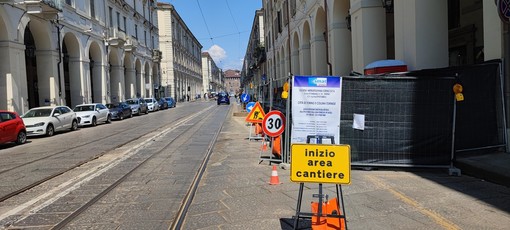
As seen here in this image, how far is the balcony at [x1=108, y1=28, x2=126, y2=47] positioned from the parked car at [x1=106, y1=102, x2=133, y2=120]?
9283 millimetres

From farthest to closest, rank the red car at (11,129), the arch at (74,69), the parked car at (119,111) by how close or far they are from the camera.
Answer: the arch at (74,69) < the parked car at (119,111) < the red car at (11,129)

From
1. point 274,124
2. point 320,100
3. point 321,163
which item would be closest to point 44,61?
point 274,124

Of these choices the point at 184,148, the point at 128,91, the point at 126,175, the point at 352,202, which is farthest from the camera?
the point at 128,91

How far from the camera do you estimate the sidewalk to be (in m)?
5.57

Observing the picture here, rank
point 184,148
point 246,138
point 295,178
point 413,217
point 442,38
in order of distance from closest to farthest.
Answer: point 295,178, point 413,217, point 442,38, point 184,148, point 246,138

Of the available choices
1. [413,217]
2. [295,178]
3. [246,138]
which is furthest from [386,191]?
[246,138]

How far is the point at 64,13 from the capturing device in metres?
31.9

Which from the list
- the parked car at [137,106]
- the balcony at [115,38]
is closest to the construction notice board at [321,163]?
the parked car at [137,106]

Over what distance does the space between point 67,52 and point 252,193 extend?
106ft

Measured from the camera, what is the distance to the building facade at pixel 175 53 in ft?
260

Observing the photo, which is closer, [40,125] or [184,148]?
[184,148]

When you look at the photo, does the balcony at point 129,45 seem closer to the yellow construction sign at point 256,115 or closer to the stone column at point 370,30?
the stone column at point 370,30

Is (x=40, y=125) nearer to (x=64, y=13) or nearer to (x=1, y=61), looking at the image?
(x=1, y=61)

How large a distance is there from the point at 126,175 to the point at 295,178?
17.1 feet
